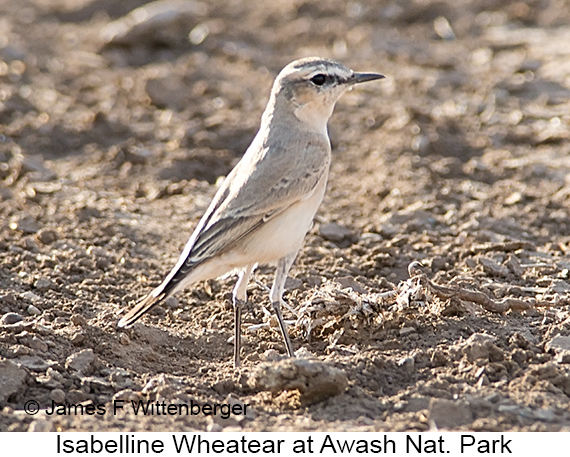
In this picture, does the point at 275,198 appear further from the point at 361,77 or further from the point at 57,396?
the point at 57,396

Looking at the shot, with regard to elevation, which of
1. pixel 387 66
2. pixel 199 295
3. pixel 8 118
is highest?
pixel 387 66

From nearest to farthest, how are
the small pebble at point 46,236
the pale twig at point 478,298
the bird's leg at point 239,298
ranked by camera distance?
the bird's leg at point 239,298 → the pale twig at point 478,298 → the small pebble at point 46,236

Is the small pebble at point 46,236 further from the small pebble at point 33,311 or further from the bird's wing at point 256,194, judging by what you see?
the bird's wing at point 256,194

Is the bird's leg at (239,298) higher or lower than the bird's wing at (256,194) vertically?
lower

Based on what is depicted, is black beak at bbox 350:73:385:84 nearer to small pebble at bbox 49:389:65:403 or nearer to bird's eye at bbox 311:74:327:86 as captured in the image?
bird's eye at bbox 311:74:327:86

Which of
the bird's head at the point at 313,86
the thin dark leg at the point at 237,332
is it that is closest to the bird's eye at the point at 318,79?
the bird's head at the point at 313,86

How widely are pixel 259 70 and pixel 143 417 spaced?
24.9 feet

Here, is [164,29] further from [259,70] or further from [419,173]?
[419,173]

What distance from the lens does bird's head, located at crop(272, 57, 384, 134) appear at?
6.66 metres

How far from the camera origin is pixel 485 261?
24.3ft

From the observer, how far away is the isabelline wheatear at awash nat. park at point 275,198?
6.10 meters

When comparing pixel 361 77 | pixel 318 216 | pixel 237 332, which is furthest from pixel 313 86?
pixel 318 216

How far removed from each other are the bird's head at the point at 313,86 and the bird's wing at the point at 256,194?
0.93 ft

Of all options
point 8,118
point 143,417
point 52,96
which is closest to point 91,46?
point 52,96
